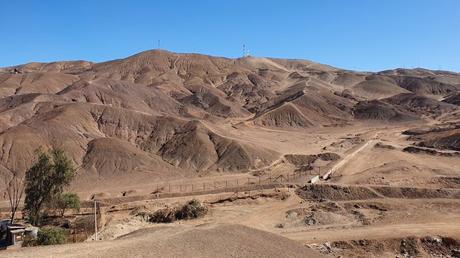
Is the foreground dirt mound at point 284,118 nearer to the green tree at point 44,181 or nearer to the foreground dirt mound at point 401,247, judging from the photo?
the green tree at point 44,181

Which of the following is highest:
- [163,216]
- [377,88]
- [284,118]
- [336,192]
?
[377,88]

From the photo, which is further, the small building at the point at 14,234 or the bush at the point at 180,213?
the bush at the point at 180,213

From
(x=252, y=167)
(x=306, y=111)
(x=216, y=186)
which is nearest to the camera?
(x=216, y=186)

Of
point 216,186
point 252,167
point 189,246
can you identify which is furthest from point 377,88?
point 189,246

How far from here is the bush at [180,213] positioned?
4778cm

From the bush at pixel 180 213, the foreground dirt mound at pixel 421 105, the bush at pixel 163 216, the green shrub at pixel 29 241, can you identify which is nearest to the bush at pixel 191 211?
the bush at pixel 180 213

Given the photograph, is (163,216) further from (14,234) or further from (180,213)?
(14,234)

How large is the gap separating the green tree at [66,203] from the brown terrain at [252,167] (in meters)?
3.85

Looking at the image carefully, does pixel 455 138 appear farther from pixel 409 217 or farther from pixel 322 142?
pixel 409 217

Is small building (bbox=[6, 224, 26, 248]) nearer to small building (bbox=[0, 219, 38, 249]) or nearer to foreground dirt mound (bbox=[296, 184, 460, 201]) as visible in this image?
small building (bbox=[0, 219, 38, 249])

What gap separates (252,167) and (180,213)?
2741cm

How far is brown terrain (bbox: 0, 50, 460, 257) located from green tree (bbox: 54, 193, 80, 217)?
3.85m

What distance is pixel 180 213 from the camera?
48.2 m

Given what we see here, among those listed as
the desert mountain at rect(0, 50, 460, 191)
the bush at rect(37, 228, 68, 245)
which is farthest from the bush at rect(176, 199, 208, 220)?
the desert mountain at rect(0, 50, 460, 191)
